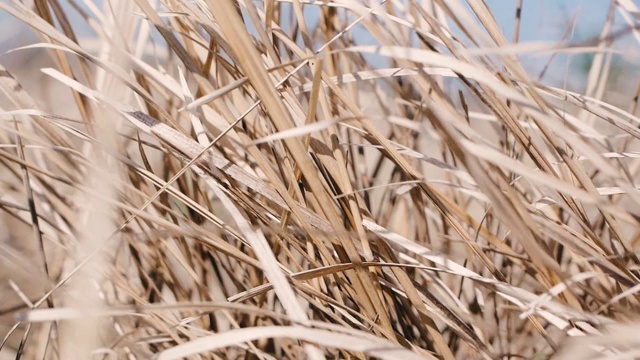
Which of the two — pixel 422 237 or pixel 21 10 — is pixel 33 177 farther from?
pixel 422 237

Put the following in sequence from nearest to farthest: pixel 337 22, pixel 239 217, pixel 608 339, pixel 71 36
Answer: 1. pixel 608 339
2. pixel 239 217
3. pixel 71 36
4. pixel 337 22

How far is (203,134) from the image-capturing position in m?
0.45

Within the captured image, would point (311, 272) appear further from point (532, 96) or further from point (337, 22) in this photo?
point (337, 22)

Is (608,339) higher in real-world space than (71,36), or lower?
lower

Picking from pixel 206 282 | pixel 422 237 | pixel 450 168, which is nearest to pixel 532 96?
pixel 450 168

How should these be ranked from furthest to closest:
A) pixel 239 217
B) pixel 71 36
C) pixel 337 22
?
pixel 337 22, pixel 71 36, pixel 239 217

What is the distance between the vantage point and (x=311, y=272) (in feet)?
1.30

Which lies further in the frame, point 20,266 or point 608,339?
point 20,266

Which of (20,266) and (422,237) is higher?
(20,266)

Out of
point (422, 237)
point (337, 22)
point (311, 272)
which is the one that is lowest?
point (422, 237)

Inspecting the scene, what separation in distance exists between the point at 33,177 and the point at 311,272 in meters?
0.34

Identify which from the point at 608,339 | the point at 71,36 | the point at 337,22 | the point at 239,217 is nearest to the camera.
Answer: the point at 608,339

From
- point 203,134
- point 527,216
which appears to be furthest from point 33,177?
point 527,216

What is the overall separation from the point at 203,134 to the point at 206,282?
0.29 meters
